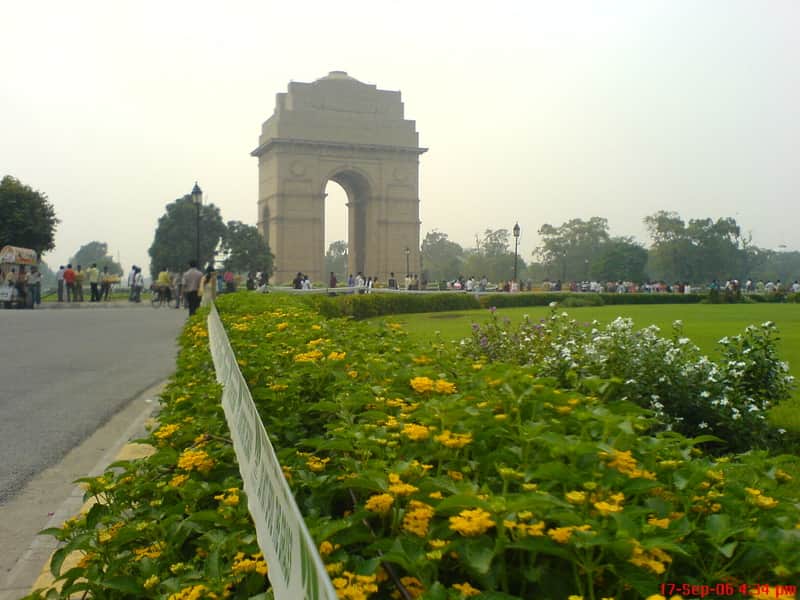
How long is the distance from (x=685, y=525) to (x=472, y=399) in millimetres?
1206

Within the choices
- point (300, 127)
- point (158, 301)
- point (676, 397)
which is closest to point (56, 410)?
point (676, 397)

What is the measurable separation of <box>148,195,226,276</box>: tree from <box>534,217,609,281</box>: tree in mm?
47751

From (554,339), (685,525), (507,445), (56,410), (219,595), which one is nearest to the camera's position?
(685,525)

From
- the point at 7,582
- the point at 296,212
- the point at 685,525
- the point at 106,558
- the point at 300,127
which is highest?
the point at 300,127

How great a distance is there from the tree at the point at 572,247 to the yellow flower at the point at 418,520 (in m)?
89.4

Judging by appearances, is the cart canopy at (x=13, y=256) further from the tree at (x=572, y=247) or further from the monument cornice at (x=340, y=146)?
the tree at (x=572, y=247)

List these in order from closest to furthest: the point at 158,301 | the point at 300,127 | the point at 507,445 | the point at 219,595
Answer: the point at 219,595
the point at 507,445
the point at 158,301
the point at 300,127

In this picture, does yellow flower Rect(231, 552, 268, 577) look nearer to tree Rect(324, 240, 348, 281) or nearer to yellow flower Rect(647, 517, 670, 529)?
yellow flower Rect(647, 517, 670, 529)

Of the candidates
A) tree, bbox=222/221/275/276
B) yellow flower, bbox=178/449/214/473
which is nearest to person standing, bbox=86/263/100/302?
tree, bbox=222/221/275/276

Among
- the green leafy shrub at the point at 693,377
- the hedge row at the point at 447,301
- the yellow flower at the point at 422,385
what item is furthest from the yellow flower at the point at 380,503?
the hedge row at the point at 447,301

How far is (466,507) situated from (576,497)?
8.6 inches

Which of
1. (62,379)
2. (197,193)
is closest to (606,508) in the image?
(62,379)

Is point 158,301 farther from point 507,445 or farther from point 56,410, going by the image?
point 507,445

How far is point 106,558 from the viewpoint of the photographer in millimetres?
2213
